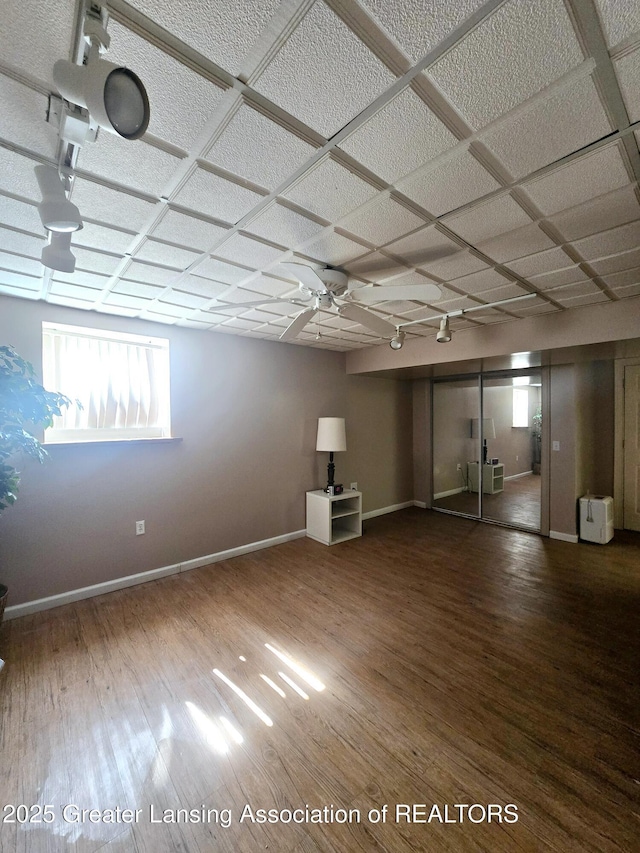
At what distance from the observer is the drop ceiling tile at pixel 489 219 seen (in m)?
1.61

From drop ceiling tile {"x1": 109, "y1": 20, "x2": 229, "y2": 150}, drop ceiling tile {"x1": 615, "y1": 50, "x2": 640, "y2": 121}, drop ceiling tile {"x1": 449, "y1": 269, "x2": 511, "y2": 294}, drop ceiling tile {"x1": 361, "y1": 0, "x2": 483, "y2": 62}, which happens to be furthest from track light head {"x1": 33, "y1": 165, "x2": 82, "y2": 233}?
drop ceiling tile {"x1": 449, "y1": 269, "x2": 511, "y2": 294}

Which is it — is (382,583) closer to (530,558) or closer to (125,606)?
(530,558)

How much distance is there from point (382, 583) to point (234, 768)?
2.04 m

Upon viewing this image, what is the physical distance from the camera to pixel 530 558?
3848mm

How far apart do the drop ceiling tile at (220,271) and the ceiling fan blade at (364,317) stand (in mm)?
697

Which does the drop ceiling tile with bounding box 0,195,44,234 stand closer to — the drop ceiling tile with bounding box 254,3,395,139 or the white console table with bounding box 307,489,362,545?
the drop ceiling tile with bounding box 254,3,395,139

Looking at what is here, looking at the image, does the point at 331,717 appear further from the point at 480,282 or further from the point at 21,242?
the point at 21,242

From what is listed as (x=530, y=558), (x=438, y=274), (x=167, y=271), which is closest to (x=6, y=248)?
(x=167, y=271)

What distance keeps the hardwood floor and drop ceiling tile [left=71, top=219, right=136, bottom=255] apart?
103 inches

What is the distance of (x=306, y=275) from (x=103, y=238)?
3.72 feet

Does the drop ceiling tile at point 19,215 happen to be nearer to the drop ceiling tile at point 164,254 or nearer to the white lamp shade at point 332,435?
the drop ceiling tile at point 164,254

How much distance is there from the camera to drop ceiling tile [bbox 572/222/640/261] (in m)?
1.84

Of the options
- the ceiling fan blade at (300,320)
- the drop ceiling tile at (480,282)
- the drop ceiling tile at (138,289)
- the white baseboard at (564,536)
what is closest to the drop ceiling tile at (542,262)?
the drop ceiling tile at (480,282)

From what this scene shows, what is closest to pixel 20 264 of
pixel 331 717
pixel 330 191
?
pixel 330 191
